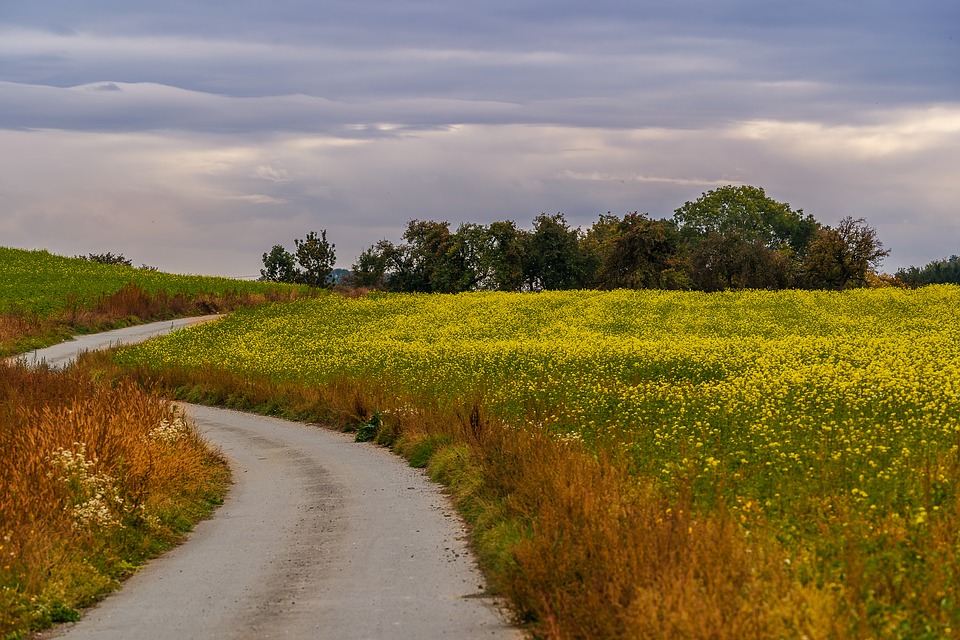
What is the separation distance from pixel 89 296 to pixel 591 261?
46.1 metres

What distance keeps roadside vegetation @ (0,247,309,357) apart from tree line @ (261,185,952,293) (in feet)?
56.7

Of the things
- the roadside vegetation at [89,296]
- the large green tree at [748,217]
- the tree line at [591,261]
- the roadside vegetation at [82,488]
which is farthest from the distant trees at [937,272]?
the roadside vegetation at [82,488]

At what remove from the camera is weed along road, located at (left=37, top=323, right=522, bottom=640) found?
10.3 metres

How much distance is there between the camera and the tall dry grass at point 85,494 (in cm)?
1173

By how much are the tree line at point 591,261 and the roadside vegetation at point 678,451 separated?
32.6m

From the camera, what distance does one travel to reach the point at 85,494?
14852 millimetres

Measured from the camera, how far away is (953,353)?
3025 cm

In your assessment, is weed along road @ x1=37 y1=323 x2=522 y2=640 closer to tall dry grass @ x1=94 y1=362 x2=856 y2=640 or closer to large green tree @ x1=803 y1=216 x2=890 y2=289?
tall dry grass @ x1=94 y1=362 x2=856 y2=640

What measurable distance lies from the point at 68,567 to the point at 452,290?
82.2m

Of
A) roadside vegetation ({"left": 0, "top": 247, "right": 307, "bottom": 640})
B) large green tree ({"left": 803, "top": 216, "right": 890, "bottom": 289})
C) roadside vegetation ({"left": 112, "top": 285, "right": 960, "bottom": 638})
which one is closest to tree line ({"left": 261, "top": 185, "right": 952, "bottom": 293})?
large green tree ({"left": 803, "top": 216, "right": 890, "bottom": 289})

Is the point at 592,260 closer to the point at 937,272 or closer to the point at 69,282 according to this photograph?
the point at 69,282

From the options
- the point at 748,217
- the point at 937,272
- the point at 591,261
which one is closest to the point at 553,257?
the point at 591,261

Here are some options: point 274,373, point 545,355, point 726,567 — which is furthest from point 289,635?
point 274,373

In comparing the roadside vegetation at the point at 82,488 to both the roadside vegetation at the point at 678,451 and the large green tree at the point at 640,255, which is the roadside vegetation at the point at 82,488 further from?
the large green tree at the point at 640,255
